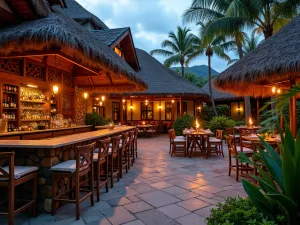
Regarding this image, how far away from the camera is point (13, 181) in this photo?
274 cm

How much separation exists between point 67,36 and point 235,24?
29.4 feet

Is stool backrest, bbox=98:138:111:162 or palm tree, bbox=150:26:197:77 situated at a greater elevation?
palm tree, bbox=150:26:197:77

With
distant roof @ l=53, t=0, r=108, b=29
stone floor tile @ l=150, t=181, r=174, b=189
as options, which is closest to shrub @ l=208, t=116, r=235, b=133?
stone floor tile @ l=150, t=181, r=174, b=189

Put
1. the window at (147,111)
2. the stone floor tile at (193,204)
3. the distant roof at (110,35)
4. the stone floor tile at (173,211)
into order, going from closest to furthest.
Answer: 1. the stone floor tile at (173,211)
2. the stone floor tile at (193,204)
3. the distant roof at (110,35)
4. the window at (147,111)

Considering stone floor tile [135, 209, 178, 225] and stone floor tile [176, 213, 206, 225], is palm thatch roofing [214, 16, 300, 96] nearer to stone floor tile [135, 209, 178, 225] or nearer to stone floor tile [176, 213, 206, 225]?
stone floor tile [176, 213, 206, 225]

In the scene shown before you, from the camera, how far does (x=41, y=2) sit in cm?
505

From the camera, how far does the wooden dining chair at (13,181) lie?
2686 millimetres

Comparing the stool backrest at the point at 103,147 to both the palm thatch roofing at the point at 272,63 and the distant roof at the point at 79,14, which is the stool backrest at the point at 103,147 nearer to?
the palm thatch roofing at the point at 272,63

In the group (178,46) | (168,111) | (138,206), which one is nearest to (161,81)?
(168,111)

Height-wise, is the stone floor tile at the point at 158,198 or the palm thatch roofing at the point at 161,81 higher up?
the palm thatch roofing at the point at 161,81

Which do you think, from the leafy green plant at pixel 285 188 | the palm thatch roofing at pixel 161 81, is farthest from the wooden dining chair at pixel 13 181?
the palm thatch roofing at pixel 161 81

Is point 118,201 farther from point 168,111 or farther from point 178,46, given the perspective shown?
point 178,46

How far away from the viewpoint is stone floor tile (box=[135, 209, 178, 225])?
2908mm

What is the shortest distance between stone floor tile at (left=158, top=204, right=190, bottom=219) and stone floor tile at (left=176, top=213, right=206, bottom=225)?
0.09m
